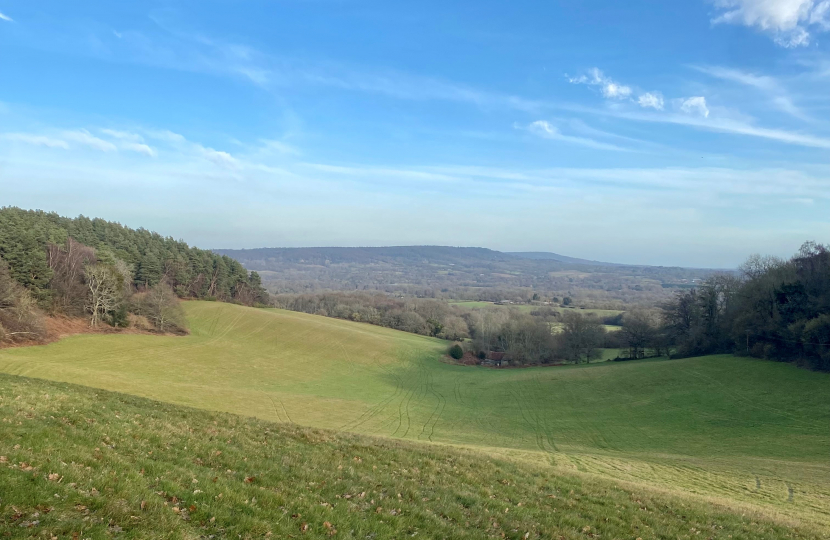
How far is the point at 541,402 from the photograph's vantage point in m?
46.7

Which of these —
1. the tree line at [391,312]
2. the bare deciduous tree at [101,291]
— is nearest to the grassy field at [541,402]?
the bare deciduous tree at [101,291]

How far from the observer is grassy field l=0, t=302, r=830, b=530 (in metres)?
21.9

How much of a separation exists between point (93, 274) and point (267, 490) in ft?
208

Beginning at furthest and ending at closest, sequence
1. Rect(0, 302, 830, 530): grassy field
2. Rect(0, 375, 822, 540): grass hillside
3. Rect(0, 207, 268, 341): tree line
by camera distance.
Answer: Rect(0, 207, 268, 341): tree line, Rect(0, 302, 830, 530): grassy field, Rect(0, 375, 822, 540): grass hillside

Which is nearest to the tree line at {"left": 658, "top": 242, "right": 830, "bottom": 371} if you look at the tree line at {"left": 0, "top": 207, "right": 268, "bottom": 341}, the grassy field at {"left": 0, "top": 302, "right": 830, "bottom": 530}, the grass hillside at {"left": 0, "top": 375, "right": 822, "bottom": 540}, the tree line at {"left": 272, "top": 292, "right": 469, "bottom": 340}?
the grassy field at {"left": 0, "top": 302, "right": 830, "bottom": 530}

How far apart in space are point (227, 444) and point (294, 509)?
502cm

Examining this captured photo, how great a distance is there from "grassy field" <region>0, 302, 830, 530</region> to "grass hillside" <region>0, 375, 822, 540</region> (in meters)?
4.95

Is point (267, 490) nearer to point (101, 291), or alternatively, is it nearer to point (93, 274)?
point (93, 274)

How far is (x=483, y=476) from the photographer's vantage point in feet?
43.2

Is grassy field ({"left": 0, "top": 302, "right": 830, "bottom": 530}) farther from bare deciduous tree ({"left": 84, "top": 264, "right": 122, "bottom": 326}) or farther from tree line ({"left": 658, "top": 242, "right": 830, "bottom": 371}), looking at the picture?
bare deciduous tree ({"left": 84, "top": 264, "right": 122, "bottom": 326})

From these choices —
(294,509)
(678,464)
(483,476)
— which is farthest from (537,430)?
(294,509)

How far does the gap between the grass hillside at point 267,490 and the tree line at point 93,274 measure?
4771cm

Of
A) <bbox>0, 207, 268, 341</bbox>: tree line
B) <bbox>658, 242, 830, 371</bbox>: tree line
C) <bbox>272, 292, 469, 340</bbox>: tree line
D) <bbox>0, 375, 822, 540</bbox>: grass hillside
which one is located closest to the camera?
<bbox>0, 375, 822, 540</bbox>: grass hillside

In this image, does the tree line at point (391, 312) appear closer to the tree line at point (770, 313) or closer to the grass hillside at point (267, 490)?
the tree line at point (770, 313)
